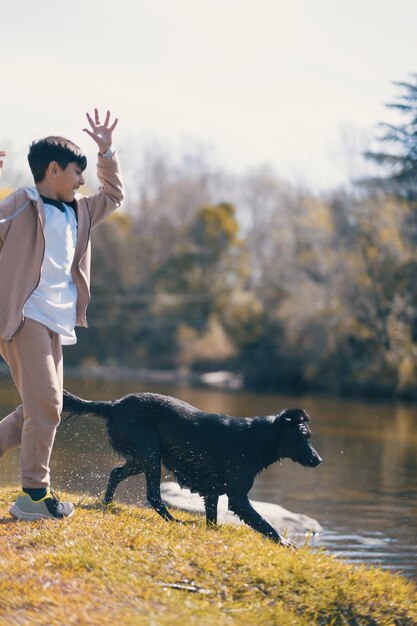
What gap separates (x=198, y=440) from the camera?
740cm

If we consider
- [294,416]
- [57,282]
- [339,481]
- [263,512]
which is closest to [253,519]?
[294,416]

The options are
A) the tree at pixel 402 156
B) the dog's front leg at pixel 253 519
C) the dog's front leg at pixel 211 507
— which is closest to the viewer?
the dog's front leg at pixel 253 519

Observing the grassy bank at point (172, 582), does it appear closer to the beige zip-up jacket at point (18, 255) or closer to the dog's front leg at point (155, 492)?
the dog's front leg at point (155, 492)

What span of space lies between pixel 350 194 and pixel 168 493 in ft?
125

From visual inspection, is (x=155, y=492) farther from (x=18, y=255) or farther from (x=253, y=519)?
(x=18, y=255)

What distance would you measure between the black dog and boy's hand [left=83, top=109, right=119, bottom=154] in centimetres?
193

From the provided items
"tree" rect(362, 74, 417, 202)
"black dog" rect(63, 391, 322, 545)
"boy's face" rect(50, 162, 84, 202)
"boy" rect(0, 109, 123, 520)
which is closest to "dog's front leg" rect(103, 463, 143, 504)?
"black dog" rect(63, 391, 322, 545)

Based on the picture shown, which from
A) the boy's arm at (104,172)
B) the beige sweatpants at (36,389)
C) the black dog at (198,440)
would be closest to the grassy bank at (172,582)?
the beige sweatpants at (36,389)

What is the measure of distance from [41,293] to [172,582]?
6.51 feet

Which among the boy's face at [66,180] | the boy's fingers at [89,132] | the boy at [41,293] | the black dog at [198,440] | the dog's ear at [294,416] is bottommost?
the black dog at [198,440]

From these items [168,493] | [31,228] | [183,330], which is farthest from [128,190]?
[31,228]

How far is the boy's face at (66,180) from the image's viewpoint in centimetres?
643

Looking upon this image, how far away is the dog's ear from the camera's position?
7.45 metres

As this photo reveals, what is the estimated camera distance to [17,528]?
Result: 242 inches
